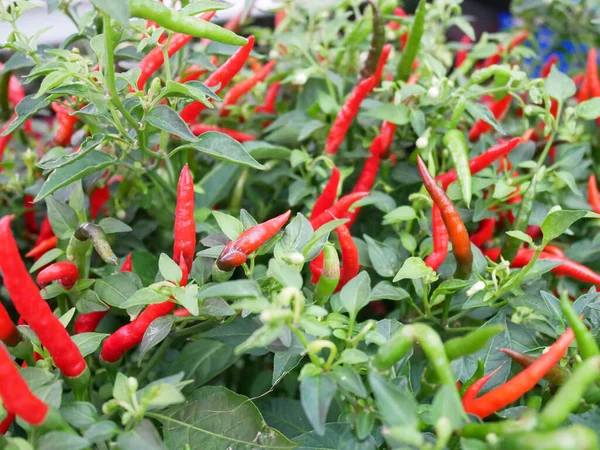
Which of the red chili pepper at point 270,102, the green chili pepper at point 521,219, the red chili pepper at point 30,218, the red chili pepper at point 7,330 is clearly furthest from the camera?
the red chili pepper at point 270,102

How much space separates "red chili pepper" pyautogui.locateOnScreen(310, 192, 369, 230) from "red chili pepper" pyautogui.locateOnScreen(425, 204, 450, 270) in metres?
0.13

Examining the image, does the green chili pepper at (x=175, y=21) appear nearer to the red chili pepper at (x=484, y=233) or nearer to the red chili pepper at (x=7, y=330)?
the red chili pepper at (x=7, y=330)

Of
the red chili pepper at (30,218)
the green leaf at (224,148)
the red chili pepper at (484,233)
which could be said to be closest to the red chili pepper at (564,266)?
the red chili pepper at (484,233)

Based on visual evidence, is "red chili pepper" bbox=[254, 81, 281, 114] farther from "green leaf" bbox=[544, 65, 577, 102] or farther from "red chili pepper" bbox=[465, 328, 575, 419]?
"red chili pepper" bbox=[465, 328, 575, 419]

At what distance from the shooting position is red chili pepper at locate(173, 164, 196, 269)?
92 cm

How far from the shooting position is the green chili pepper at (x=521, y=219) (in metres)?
1.10

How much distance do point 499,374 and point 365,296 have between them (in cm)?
28

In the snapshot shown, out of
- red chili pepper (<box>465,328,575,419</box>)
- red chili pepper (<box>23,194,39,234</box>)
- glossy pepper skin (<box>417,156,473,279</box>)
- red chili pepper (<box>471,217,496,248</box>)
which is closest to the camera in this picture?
red chili pepper (<box>465,328,575,419</box>)

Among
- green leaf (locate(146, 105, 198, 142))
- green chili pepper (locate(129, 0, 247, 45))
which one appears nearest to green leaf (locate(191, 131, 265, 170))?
Result: green leaf (locate(146, 105, 198, 142))

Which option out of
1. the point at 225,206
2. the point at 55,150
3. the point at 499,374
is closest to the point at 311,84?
the point at 225,206

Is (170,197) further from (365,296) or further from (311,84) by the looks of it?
(365,296)

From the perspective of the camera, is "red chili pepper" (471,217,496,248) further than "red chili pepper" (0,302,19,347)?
Yes

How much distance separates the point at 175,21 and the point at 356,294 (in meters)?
0.47

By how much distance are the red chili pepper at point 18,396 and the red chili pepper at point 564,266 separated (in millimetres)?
866
